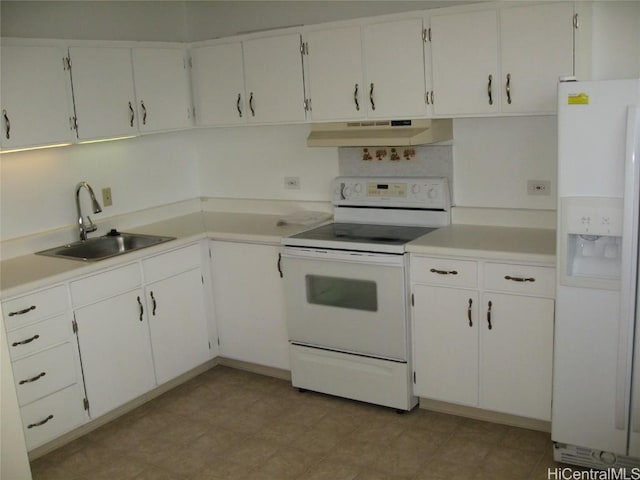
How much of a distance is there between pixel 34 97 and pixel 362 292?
6.44 ft

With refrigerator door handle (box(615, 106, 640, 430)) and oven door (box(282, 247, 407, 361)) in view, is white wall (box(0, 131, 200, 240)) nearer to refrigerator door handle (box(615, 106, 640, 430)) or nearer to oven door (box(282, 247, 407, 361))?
oven door (box(282, 247, 407, 361))

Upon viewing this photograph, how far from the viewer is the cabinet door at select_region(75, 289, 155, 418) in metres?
3.58

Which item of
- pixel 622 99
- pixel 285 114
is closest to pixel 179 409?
pixel 285 114

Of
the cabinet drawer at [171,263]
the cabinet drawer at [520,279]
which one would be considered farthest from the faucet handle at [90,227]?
the cabinet drawer at [520,279]

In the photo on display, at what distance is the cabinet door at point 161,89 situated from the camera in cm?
414

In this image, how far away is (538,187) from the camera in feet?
12.1

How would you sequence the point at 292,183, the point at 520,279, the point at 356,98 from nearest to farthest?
the point at 520,279
the point at 356,98
the point at 292,183

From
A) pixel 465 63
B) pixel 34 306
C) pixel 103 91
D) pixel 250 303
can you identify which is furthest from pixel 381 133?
pixel 34 306

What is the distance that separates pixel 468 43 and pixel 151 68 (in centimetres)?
191

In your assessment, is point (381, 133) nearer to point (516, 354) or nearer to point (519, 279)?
point (519, 279)

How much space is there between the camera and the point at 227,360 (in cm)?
451

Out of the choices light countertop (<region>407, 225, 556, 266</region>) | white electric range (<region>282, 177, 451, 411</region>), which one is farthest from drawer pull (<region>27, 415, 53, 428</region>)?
light countertop (<region>407, 225, 556, 266</region>)

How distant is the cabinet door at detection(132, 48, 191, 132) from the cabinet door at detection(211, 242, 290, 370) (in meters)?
0.83

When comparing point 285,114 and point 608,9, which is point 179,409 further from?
point 608,9
